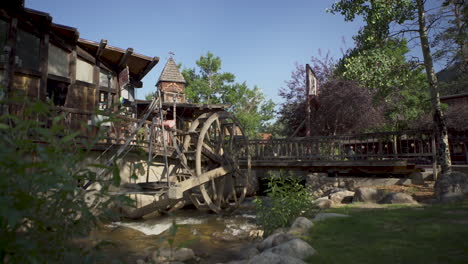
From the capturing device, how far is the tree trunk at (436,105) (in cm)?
871

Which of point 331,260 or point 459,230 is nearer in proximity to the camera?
point 331,260

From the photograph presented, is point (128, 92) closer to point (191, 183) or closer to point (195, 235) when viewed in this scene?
point (191, 183)

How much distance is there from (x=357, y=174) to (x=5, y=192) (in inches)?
492

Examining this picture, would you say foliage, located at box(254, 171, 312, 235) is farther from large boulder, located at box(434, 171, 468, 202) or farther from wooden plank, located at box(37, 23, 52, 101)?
wooden plank, located at box(37, 23, 52, 101)

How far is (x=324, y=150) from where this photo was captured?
12.0m

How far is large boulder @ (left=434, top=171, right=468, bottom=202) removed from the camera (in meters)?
7.50

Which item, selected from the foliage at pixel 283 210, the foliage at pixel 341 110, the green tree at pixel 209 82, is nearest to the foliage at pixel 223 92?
the green tree at pixel 209 82

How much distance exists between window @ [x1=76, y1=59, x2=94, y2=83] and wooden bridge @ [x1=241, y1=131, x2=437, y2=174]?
6.74 m

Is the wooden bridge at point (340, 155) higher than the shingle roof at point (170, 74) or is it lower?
lower

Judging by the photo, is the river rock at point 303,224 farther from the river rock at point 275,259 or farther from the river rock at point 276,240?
the river rock at point 275,259

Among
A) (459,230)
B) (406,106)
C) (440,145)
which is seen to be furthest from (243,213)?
(406,106)

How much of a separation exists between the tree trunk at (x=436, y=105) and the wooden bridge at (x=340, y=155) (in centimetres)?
58

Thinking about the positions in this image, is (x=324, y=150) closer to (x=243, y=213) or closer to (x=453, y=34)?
(x=243, y=213)

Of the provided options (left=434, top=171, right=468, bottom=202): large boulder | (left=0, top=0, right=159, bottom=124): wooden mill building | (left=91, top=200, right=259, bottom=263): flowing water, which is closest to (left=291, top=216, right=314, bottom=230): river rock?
(left=91, top=200, right=259, bottom=263): flowing water
